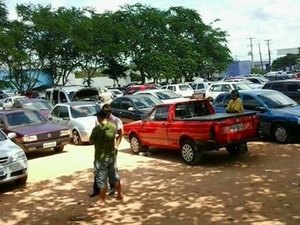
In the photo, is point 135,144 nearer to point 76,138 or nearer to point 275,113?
point 76,138

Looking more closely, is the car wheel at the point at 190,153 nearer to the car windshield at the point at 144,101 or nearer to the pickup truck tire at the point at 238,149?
the pickup truck tire at the point at 238,149

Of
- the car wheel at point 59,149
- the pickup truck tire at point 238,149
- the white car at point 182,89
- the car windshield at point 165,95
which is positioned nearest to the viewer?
the pickup truck tire at point 238,149

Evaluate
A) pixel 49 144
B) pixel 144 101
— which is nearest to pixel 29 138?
pixel 49 144

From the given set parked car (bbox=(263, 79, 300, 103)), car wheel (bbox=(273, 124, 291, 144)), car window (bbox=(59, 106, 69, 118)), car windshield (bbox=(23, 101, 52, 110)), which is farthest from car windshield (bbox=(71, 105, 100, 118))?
parked car (bbox=(263, 79, 300, 103))

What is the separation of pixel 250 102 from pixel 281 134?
4.94ft

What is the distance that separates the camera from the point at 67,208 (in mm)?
7805

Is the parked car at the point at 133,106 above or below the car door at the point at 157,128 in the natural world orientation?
above

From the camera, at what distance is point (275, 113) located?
41.0ft

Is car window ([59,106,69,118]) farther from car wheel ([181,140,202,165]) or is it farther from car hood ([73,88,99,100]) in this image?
car wheel ([181,140,202,165])

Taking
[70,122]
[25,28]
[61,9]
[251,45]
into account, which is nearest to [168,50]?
[61,9]

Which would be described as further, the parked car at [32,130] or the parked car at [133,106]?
the parked car at [133,106]

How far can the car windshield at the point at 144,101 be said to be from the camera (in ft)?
57.0

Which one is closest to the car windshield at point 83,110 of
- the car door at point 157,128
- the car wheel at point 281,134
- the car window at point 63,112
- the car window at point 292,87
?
the car window at point 63,112

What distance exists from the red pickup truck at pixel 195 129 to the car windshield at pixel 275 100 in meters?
2.22
